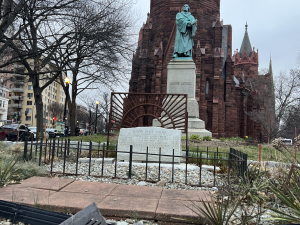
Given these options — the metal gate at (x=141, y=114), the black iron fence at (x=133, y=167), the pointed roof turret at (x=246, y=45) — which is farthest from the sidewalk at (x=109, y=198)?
the pointed roof turret at (x=246, y=45)

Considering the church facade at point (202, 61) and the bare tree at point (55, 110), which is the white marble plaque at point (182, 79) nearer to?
the church facade at point (202, 61)

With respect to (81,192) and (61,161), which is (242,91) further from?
(81,192)

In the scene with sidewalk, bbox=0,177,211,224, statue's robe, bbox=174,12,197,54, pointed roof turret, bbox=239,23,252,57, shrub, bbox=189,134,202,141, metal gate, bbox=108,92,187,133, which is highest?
pointed roof turret, bbox=239,23,252,57

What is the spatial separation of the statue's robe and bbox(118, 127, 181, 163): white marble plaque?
10.9 metres

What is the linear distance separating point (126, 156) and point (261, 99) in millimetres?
32147

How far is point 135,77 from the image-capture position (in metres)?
31.9

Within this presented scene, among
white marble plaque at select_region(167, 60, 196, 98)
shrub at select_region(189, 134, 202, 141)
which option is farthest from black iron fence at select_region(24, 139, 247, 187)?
white marble plaque at select_region(167, 60, 196, 98)

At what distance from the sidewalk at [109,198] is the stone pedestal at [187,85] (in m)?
10.6

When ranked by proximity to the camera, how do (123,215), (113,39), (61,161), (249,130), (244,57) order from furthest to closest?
(244,57) → (249,130) → (113,39) → (61,161) → (123,215)

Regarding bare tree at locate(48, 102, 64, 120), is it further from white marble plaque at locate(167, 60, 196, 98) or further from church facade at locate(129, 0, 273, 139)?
white marble plaque at locate(167, 60, 196, 98)

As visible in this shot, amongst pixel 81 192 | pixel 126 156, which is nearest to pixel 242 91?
pixel 126 156

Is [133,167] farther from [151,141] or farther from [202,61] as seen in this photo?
[202,61]

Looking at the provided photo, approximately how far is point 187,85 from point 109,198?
1215 cm

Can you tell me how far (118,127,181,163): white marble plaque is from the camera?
6.69 metres
